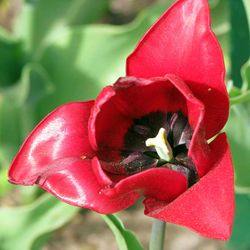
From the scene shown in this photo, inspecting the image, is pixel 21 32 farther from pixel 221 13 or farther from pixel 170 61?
pixel 170 61

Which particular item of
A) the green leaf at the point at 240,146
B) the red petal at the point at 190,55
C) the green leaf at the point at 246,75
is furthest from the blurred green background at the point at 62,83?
the red petal at the point at 190,55

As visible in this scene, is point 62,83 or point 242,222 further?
point 62,83

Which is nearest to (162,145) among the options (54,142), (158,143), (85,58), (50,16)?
(158,143)

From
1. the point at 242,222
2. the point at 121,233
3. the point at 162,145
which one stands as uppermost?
the point at 162,145

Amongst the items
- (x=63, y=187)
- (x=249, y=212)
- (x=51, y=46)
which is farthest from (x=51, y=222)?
(x=63, y=187)

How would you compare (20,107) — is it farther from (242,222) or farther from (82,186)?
(82,186)

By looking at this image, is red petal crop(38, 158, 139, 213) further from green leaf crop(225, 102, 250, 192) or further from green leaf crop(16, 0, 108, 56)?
green leaf crop(16, 0, 108, 56)

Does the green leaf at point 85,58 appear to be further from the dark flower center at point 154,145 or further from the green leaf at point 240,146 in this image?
the dark flower center at point 154,145
